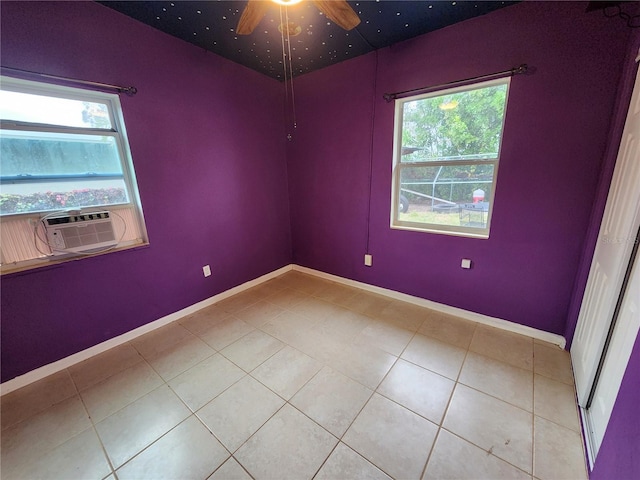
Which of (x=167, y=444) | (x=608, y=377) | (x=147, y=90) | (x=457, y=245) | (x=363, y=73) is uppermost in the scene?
(x=363, y=73)

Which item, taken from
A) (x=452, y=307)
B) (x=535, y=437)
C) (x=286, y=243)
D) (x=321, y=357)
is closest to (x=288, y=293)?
(x=286, y=243)

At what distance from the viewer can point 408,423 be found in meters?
1.37

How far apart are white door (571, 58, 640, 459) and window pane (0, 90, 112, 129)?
10.9 feet

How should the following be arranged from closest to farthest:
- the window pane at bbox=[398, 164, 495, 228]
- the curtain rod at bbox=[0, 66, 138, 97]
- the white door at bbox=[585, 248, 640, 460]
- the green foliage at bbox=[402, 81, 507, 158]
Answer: the white door at bbox=[585, 248, 640, 460], the curtain rod at bbox=[0, 66, 138, 97], the green foliage at bbox=[402, 81, 507, 158], the window pane at bbox=[398, 164, 495, 228]

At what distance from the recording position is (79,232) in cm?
179

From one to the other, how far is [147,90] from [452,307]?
3.29m

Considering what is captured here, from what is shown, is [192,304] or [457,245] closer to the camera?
[457,245]

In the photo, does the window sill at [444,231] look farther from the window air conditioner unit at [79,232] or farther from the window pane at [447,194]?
the window air conditioner unit at [79,232]

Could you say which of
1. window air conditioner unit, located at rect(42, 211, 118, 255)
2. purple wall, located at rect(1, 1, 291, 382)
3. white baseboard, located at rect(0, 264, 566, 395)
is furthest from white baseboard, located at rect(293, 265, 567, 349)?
window air conditioner unit, located at rect(42, 211, 118, 255)

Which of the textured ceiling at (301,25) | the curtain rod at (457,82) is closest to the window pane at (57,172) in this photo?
the textured ceiling at (301,25)

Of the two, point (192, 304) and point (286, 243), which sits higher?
point (286, 243)

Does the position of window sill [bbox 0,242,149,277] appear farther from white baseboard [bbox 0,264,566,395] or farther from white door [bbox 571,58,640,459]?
white door [bbox 571,58,640,459]

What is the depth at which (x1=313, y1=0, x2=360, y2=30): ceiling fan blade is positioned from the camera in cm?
128

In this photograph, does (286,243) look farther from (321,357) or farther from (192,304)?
(321,357)
